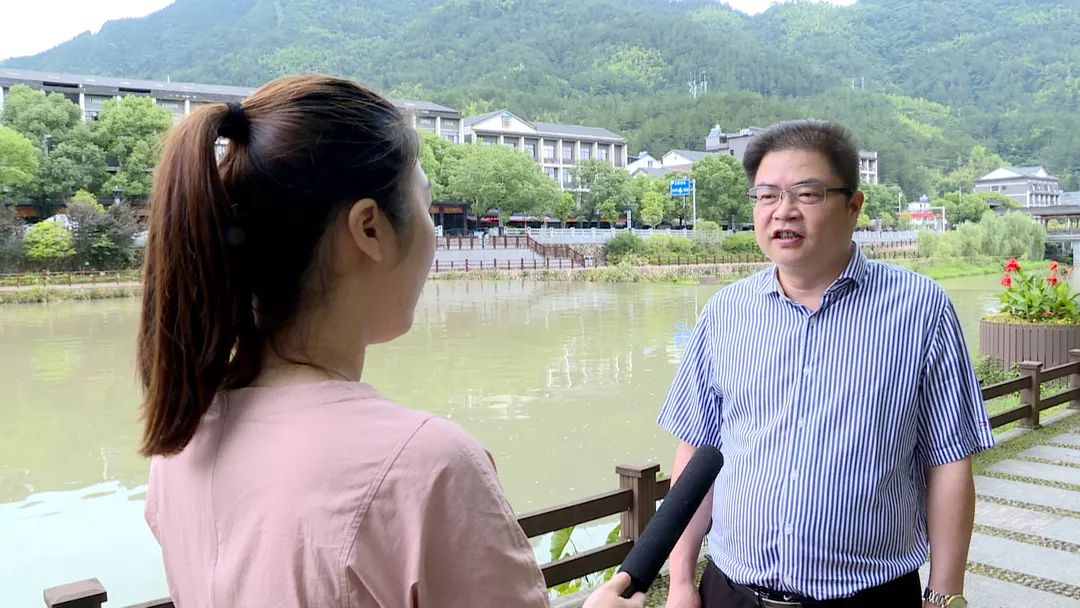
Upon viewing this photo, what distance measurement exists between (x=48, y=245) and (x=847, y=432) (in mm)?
27265

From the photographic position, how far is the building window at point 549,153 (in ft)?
160

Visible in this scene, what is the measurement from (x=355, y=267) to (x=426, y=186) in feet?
0.32

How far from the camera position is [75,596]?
5.38 ft

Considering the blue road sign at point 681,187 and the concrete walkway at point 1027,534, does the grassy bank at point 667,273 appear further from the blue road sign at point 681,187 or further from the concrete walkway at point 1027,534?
the concrete walkway at point 1027,534

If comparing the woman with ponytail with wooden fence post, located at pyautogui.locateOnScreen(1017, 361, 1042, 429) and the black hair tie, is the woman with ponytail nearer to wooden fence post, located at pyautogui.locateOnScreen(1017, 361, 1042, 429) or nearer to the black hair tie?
the black hair tie

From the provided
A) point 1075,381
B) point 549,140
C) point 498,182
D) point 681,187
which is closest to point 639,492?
point 1075,381

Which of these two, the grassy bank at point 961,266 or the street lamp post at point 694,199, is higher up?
the street lamp post at point 694,199

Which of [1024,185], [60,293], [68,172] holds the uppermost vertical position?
[68,172]

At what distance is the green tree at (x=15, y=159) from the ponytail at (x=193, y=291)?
3109 centimetres

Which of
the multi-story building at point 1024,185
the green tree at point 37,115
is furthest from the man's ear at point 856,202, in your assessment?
the multi-story building at point 1024,185

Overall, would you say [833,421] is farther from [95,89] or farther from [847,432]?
[95,89]

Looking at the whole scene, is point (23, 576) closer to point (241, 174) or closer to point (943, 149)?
point (241, 174)

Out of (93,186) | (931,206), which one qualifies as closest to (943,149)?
(931,206)

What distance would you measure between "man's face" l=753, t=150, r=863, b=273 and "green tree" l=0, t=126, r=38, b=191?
101 feet
